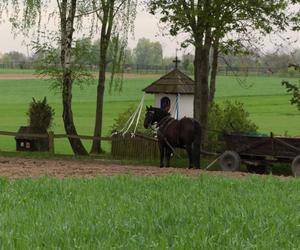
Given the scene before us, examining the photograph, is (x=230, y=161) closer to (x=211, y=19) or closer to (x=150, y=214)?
(x=211, y=19)

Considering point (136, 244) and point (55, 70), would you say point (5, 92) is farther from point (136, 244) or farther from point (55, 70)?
point (136, 244)

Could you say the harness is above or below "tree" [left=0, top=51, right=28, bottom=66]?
below

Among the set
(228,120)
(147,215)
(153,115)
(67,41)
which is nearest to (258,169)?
(153,115)

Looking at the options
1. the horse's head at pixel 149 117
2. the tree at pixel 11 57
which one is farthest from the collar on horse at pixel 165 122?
the tree at pixel 11 57

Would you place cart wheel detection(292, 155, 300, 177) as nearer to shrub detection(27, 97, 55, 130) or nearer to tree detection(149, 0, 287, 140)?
tree detection(149, 0, 287, 140)

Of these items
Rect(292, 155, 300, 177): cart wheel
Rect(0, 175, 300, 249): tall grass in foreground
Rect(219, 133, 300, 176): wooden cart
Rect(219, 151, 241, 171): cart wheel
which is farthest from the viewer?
Rect(219, 151, 241, 171): cart wheel

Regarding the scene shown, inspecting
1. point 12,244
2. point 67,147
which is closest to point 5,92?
point 67,147

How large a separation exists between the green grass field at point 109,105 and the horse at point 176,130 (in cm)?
1101

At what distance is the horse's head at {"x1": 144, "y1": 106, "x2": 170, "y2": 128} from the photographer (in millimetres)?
19875

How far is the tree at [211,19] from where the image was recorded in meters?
21.9

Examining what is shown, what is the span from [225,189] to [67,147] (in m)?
22.1

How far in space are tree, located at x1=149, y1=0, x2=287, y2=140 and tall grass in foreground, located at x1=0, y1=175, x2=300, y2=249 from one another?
1027 centimetres

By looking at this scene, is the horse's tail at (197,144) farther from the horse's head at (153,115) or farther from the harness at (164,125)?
A: the horse's head at (153,115)

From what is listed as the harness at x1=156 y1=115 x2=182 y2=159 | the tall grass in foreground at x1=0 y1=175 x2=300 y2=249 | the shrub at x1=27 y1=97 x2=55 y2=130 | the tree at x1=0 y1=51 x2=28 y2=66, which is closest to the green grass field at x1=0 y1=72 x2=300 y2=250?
the tall grass in foreground at x1=0 y1=175 x2=300 y2=249
